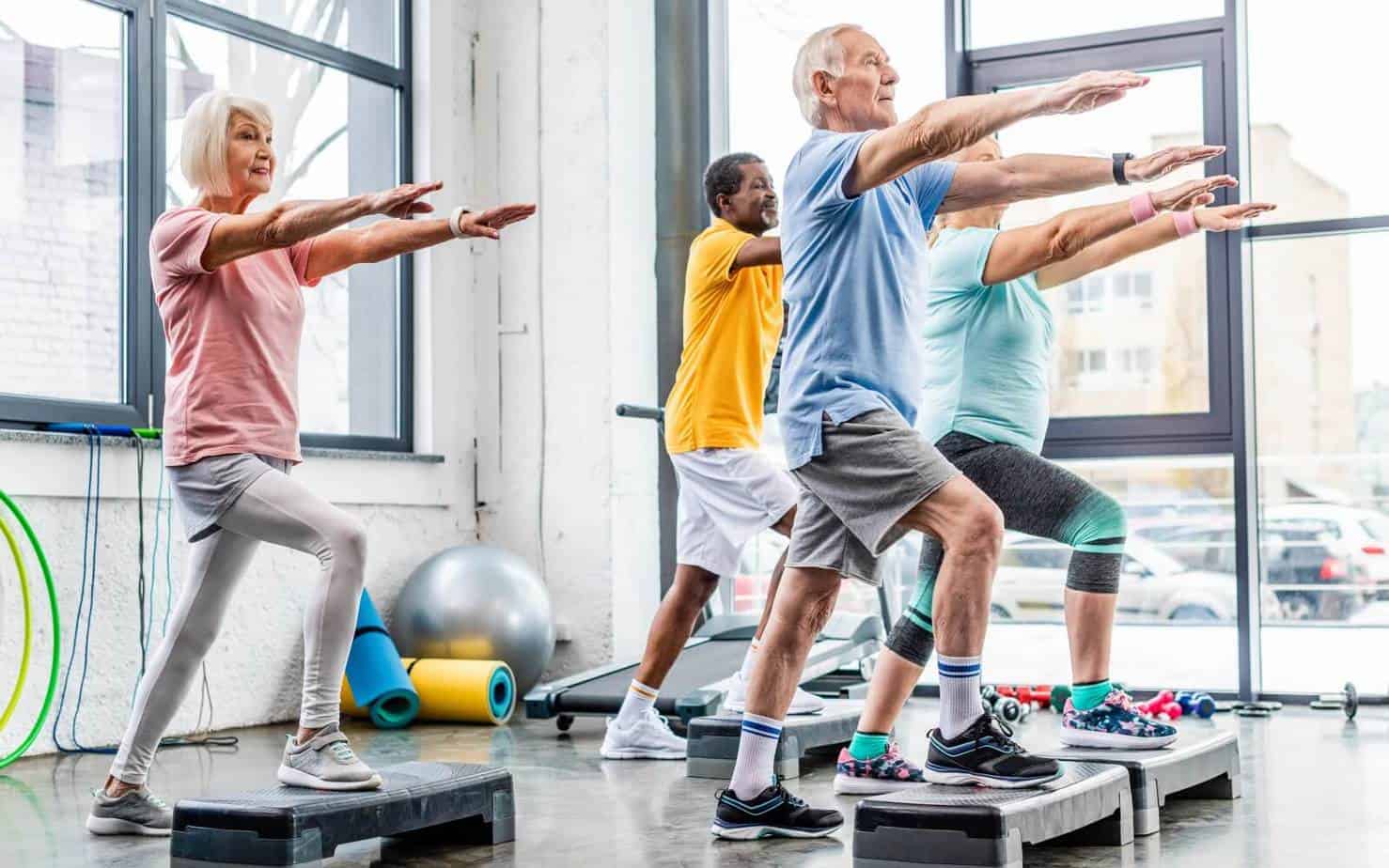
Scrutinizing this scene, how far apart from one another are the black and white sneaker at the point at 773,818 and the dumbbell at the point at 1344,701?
276cm

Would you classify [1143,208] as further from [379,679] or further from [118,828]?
[379,679]

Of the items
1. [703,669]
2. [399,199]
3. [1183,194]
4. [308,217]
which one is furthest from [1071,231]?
[703,669]

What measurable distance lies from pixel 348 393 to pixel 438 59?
1435mm

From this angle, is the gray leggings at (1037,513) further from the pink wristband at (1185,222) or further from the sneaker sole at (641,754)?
the sneaker sole at (641,754)

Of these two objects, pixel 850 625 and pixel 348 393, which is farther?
pixel 348 393

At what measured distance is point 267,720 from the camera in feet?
18.3

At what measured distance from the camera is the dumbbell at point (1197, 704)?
5254 mm

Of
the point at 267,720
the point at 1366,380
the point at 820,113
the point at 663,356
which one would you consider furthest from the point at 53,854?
the point at 1366,380

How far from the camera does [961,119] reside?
2.50 metres

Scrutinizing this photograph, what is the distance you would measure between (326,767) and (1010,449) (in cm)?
151

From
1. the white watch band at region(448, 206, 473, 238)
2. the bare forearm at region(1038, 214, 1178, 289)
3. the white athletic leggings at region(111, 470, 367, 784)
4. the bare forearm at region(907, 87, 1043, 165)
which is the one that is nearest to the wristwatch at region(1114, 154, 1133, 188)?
the bare forearm at region(907, 87, 1043, 165)

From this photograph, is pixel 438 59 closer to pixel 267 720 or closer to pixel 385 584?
pixel 385 584

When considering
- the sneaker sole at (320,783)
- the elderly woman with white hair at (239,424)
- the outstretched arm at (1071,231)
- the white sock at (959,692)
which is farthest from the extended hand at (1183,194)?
the sneaker sole at (320,783)

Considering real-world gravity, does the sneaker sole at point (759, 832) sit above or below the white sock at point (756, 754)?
below
